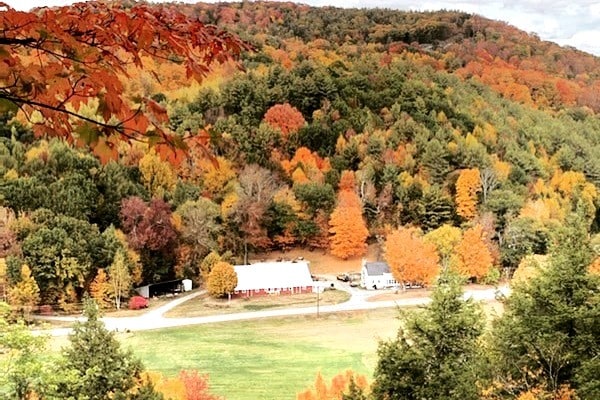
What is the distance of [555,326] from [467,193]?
36337mm

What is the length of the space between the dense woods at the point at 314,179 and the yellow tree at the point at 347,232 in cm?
14

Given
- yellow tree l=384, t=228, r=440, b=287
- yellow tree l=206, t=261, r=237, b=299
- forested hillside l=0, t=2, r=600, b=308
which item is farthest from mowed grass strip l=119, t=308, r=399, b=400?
forested hillside l=0, t=2, r=600, b=308

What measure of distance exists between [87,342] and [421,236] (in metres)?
30.3

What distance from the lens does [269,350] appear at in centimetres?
2762

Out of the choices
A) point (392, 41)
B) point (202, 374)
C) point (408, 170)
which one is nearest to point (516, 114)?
point (408, 170)

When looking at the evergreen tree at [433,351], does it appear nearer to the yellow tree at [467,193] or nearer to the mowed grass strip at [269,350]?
the mowed grass strip at [269,350]

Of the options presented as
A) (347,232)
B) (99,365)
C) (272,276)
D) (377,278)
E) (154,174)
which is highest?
(154,174)

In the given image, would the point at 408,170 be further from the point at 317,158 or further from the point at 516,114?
the point at 516,114

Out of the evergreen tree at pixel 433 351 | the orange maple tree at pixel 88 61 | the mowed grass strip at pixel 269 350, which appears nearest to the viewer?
the orange maple tree at pixel 88 61

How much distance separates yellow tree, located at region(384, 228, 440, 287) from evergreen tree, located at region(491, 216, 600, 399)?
25.7 meters

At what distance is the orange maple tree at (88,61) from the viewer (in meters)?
2.73

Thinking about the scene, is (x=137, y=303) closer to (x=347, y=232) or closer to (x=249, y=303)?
(x=249, y=303)

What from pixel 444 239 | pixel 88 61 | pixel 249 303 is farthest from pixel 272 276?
pixel 88 61

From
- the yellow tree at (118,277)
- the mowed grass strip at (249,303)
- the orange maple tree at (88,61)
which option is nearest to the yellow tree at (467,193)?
the mowed grass strip at (249,303)
